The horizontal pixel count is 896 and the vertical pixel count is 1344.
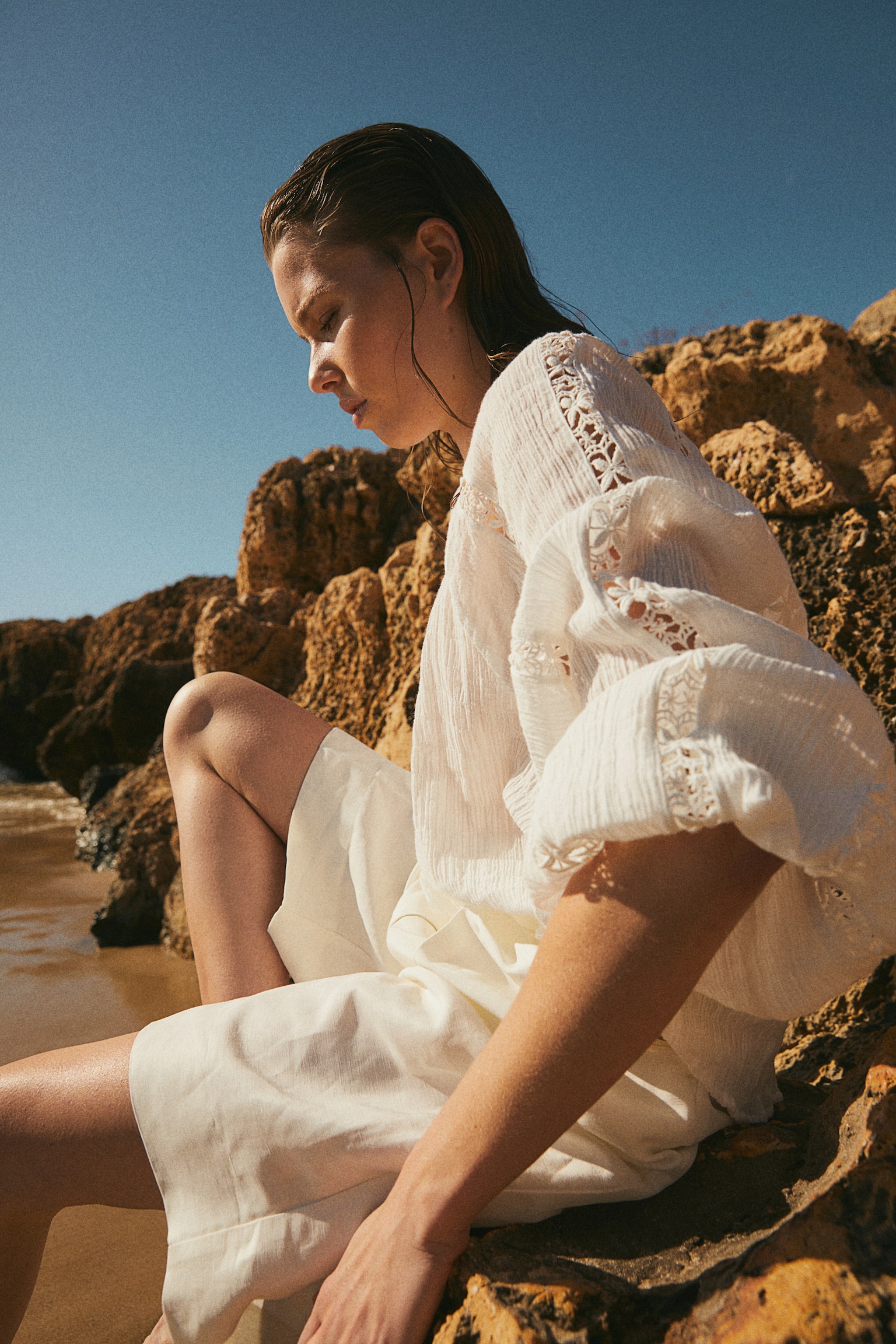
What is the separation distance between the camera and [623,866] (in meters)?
0.79

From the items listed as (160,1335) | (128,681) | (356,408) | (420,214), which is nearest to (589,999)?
(160,1335)

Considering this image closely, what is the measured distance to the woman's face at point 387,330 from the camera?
53.8 inches

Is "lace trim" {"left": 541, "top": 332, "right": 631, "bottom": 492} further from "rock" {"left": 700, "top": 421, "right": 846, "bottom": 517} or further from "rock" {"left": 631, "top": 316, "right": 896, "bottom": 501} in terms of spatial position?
"rock" {"left": 631, "top": 316, "right": 896, "bottom": 501}

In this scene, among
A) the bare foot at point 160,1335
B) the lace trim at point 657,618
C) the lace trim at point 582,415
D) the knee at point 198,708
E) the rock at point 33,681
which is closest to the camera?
the lace trim at point 657,618

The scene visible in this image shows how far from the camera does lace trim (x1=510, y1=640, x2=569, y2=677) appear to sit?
2.97 feet

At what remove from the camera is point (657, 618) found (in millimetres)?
840

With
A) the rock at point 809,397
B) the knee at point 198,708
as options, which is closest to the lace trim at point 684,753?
the knee at point 198,708

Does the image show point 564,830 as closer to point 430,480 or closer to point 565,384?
point 565,384

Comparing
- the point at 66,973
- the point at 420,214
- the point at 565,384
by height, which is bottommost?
the point at 66,973

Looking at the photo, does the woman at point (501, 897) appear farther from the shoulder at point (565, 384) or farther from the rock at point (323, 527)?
the rock at point (323, 527)

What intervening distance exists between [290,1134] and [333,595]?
3.03m

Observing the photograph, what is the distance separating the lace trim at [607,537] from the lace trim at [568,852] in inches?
10.2

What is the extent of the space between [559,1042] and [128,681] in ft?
34.5

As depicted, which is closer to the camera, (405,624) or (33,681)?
(405,624)
